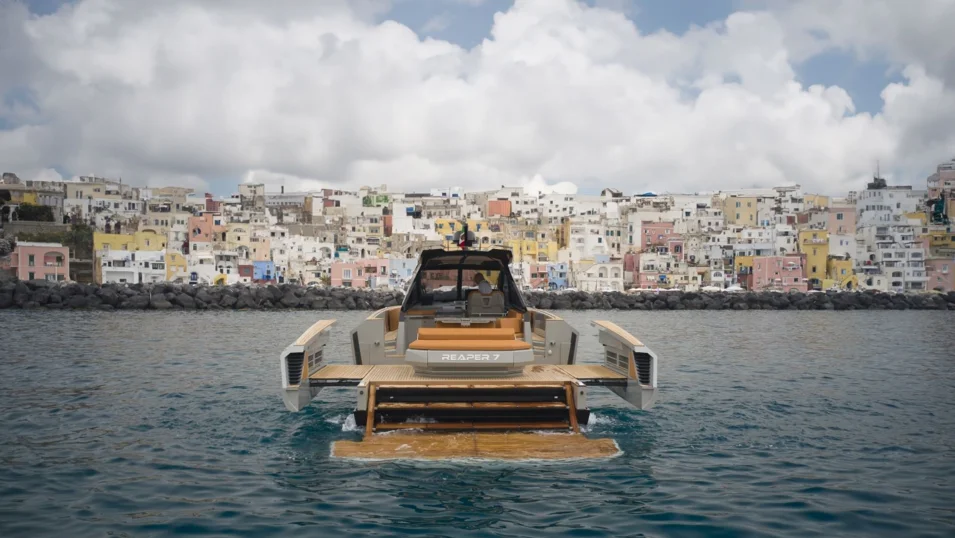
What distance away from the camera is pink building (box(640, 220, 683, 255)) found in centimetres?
10025

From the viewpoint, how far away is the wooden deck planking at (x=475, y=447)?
7488 millimetres

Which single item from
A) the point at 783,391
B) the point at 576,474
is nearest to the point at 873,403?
the point at 783,391

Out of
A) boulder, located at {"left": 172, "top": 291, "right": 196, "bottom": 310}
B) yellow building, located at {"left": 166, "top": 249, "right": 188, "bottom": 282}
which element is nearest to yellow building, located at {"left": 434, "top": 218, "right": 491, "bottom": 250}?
yellow building, located at {"left": 166, "top": 249, "right": 188, "bottom": 282}

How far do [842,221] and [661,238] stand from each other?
2581 cm

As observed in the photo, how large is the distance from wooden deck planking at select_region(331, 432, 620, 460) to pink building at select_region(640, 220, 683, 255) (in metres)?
93.3

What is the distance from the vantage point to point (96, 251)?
8106cm

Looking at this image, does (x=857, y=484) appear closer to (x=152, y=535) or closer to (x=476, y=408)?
(x=476, y=408)

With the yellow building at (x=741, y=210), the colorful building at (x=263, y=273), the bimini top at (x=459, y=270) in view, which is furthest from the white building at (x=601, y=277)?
the bimini top at (x=459, y=270)

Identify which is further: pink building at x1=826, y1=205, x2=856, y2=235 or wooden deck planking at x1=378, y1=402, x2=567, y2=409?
pink building at x1=826, y1=205, x2=856, y2=235

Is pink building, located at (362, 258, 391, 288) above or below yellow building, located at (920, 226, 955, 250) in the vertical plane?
below

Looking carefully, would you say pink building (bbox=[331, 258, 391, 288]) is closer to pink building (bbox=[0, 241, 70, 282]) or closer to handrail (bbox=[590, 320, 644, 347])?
pink building (bbox=[0, 241, 70, 282])

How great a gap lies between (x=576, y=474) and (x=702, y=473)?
144 cm

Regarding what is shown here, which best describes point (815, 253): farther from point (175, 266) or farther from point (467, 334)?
point (467, 334)

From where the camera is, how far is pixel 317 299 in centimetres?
6034
